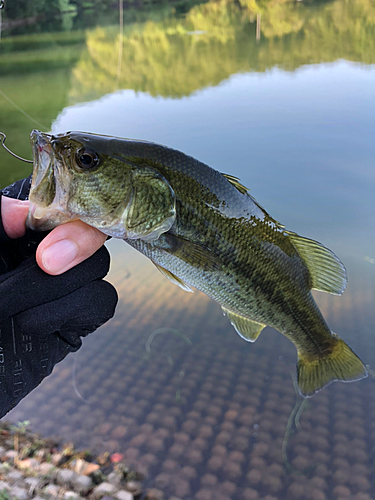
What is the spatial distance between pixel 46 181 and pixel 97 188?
0.54ft

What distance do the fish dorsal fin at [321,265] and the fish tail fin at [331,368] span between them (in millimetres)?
285

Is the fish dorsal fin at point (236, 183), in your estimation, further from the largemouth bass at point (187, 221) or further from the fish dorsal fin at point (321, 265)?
the fish dorsal fin at point (321, 265)

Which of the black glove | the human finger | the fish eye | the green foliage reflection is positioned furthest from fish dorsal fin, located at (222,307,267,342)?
the green foliage reflection

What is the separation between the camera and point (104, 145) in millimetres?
1314

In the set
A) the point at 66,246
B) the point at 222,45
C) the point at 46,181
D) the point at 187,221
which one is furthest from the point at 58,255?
the point at 222,45

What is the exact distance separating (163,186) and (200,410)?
3405mm

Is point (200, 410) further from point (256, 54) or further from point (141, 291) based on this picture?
point (256, 54)

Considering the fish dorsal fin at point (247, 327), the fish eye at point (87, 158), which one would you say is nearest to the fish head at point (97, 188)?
the fish eye at point (87, 158)

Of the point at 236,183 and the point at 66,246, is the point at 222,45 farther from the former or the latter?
the point at 66,246

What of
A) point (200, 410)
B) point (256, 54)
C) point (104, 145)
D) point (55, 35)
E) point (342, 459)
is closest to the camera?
point (104, 145)

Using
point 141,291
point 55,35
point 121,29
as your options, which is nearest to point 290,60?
point 141,291

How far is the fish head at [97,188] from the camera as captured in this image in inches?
47.4

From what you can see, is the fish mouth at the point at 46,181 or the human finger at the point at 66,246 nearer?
the fish mouth at the point at 46,181

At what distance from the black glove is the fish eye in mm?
346
